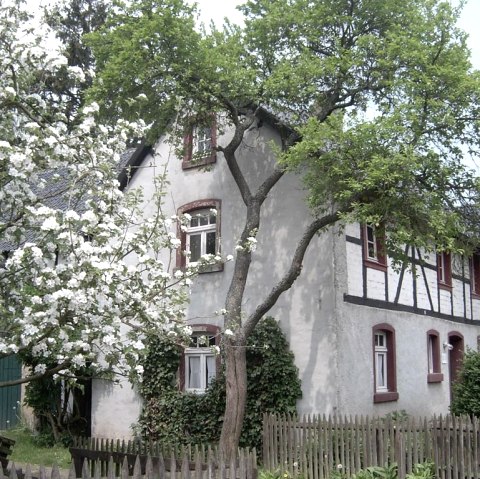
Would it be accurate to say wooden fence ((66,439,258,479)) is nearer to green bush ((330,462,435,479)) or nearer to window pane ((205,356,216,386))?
green bush ((330,462,435,479))

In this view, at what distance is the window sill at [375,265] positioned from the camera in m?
15.4

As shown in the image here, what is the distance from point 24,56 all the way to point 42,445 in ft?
39.5

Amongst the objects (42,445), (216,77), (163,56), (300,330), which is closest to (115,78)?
(163,56)

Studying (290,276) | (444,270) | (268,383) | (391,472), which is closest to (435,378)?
(444,270)

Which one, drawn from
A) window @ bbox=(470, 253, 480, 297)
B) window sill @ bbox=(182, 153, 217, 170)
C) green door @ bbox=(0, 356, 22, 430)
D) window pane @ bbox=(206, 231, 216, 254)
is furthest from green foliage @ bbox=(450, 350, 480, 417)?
green door @ bbox=(0, 356, 22, 430)

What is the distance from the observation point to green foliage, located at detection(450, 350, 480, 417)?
1591 centimetres

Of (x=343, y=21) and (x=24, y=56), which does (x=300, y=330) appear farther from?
(x=24, y=56)

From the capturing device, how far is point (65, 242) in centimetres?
663

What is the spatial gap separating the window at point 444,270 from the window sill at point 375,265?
3998mm

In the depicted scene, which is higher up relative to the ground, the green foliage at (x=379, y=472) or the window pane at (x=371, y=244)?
the window pane at (x=371, y=244)

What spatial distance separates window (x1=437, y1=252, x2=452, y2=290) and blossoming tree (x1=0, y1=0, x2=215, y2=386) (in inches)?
519

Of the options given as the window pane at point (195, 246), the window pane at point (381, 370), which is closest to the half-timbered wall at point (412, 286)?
the window pane at point (381, 370)

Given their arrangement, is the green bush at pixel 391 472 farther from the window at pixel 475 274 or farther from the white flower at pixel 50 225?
the window at pixel 475 274

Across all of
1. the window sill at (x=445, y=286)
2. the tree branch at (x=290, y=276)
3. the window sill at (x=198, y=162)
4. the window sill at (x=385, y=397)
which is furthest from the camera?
the window sill at (x=445, y=286)
